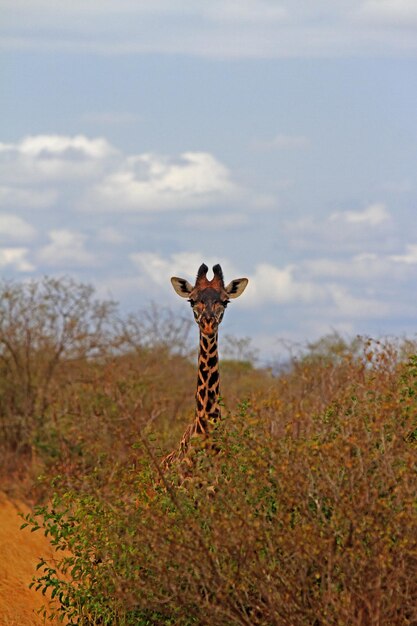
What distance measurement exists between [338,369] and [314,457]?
28.1 ft

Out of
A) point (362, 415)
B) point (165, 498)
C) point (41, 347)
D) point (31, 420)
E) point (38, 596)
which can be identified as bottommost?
point (38, 596)

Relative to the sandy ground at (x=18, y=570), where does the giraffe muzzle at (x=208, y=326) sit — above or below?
above

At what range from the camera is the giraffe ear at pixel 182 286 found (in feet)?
33.8

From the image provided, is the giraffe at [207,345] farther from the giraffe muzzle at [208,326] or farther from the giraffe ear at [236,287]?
the giraffe ear at [236,287]

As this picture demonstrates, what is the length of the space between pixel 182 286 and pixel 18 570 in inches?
154

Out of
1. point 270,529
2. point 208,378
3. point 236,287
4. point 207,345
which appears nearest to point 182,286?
point 236,287

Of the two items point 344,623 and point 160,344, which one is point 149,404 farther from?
point 344,623

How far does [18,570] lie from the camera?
1232cm

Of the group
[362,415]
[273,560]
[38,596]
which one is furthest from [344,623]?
[38,596]

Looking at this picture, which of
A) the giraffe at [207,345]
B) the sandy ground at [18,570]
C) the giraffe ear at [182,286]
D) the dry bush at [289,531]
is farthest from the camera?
the sandy ground at [18,570]

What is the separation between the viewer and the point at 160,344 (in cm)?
2289

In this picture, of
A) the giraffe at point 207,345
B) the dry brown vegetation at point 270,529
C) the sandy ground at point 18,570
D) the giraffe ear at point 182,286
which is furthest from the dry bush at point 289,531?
the sandy ground at point 18,570

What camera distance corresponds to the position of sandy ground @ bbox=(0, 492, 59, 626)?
10.5 m

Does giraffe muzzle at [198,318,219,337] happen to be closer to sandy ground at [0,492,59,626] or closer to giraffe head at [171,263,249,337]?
giraffe head at [171,263,249,337]
